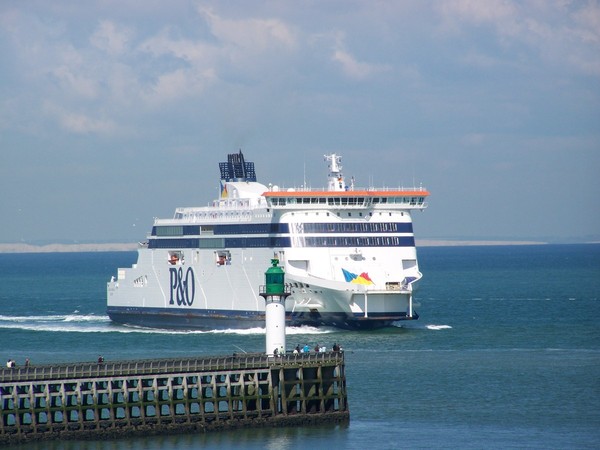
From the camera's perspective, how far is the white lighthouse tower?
44.9 metres

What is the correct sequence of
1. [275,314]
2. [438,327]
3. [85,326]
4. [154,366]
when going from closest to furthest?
[154,366], [275,314], [438,327], [85,326]

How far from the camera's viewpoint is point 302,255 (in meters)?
67.1

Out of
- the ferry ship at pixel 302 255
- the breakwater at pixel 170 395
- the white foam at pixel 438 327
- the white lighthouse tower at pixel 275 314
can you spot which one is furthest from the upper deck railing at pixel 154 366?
the white foam at pixel 438 327

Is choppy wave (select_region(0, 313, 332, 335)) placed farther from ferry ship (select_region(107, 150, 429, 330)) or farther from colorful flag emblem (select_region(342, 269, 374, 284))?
colorful flag emblem (select_region(342, 269, 374, 284))

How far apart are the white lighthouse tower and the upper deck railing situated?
3.87 feet

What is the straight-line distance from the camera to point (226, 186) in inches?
3056

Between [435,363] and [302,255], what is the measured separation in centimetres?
1336

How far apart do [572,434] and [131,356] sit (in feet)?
79.5

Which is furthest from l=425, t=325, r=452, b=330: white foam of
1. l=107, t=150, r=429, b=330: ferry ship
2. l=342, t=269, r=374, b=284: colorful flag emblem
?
l=342, t=269, r=374, b=284: colorful flag emblem

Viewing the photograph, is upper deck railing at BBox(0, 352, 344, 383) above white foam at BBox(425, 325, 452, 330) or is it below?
below

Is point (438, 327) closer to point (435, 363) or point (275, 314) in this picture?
point (435, 363)

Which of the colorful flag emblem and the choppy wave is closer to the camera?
the colorful flag emblem

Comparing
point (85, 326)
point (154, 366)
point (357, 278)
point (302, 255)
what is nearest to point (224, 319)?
point (302, 255)

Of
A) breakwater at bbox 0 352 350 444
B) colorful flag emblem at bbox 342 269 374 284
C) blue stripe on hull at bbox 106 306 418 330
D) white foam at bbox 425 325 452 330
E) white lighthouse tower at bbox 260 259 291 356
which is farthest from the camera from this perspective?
white foam at bbox 425 325 452 330
